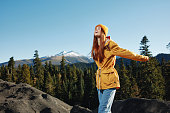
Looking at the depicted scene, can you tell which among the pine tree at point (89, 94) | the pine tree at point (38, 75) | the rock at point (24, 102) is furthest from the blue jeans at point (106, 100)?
the pine tree at point (38, 75)

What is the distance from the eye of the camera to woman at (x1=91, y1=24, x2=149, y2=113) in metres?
3.42

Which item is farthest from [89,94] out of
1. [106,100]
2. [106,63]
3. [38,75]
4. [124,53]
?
[124,53]

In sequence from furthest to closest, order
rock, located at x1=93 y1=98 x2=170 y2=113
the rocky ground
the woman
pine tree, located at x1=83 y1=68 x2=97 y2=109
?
pine tree, located at x1=83 y1=68 x2=97 y2=109 → the rocky ground → rock, located at x1=93 y1=98 x2=170 y2=113 → the woman

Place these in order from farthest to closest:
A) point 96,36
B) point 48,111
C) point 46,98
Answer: point 46,98, point 48,111, point 96,36

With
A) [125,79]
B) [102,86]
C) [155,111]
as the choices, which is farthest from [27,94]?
[125,79]

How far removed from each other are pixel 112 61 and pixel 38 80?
59.4 meters

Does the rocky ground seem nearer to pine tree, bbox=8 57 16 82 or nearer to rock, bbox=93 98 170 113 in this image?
rock, bbox=93 98 170 113

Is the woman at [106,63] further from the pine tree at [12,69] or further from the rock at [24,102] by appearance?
the pine tree at [12,69]

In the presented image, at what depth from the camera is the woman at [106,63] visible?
3.42m

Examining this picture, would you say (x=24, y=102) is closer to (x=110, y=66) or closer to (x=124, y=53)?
(x=110, y=66)

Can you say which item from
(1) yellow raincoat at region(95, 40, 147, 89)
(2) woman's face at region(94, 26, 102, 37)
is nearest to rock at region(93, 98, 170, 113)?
Answer: (1) yellow raincoat at region(95, 40, 147, 89)

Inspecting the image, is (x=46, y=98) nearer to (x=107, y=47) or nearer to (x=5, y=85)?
(x=5, y=85)

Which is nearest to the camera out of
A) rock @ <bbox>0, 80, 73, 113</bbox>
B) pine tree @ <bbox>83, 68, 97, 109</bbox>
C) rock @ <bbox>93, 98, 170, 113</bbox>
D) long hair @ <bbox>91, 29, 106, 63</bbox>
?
long hair @ <bbox>91, 29, 106, 63</bbox>

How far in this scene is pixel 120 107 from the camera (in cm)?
1140
